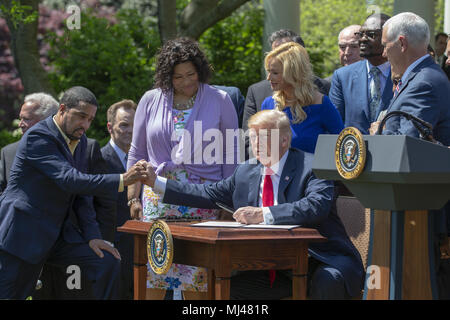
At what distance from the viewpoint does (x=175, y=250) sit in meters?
4.76

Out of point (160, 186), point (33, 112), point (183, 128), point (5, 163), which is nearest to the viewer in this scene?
point (160, 186)

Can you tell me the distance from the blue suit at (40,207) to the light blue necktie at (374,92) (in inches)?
83.1

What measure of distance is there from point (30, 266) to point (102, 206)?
3.35 ft

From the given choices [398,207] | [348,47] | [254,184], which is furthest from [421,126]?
[348,47]

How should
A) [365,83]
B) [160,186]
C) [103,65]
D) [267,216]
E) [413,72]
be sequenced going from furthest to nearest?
[103,65] < [365,83] < [160,186] < [267,216] < [413,72]

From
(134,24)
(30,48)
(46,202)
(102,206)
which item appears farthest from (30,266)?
(134,24)

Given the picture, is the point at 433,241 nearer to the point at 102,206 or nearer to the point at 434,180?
the point at 434,180

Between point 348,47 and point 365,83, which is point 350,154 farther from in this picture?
point 348,47

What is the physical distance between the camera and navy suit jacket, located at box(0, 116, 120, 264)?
5684mm

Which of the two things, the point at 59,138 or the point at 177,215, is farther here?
the point at 59,138

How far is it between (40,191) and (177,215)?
111 centimetres

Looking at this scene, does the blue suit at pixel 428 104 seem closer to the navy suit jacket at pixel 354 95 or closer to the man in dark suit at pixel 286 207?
the man in dark suit at pixel 286 207

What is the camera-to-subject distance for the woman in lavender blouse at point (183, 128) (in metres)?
5.71

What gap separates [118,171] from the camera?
739cm
